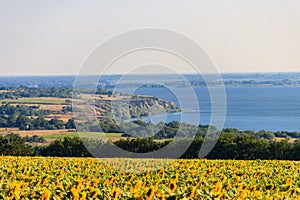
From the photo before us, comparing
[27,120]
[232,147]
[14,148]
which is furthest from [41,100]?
[232,147]

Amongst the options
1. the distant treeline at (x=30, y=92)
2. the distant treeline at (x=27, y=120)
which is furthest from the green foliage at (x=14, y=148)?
the distant treeline at (x=30, y=92)

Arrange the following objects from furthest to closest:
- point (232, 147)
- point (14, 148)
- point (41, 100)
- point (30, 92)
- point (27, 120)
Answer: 1. point (30, 92)
2. point (41, 100)
3. point (27, 120)
4. point (14, 148)
5. point (232, 147)

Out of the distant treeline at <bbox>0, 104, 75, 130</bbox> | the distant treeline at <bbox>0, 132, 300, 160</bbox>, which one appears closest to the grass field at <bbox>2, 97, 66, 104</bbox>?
the distant treeline at <bbox>0, 104, 75, 130</bbox>

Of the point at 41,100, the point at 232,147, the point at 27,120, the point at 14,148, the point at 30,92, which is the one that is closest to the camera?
the point at 232,147

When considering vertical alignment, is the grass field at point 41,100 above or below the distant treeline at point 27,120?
above

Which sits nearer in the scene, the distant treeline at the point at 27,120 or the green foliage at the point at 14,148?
the green foliage at the point at 14,148

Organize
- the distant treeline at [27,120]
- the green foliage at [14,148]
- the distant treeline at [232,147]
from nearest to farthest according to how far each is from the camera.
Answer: the distant treeline at [232,147], the green foliage at [14,148], the distant treeline at [27,120]

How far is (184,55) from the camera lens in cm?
1789

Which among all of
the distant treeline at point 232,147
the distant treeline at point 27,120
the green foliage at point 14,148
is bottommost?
the distant treeline at point 27,120

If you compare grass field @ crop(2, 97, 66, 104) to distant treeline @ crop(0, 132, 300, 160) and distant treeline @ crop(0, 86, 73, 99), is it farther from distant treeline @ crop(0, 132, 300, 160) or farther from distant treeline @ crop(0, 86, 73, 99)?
distant treeline @ crop(0, 132, 300, 160)

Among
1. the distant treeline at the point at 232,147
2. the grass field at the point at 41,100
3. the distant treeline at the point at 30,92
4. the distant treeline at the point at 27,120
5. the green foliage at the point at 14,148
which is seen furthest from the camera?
the distant treeline at the point at 30,92

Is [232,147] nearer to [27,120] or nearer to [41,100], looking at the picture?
[27,120]

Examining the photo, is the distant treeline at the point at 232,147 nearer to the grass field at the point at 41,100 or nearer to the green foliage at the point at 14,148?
the green foliage at the point at 14,148

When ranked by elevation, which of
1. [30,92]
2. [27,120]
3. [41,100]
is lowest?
[27,120]
